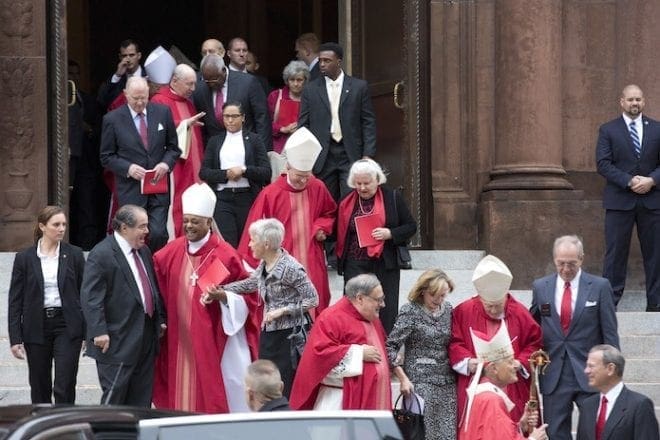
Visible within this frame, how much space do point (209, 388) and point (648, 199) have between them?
4.71 m

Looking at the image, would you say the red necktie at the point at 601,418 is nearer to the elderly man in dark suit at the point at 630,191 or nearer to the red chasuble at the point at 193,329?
the red chasuble at the point at 193,329

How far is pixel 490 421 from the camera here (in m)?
10.6

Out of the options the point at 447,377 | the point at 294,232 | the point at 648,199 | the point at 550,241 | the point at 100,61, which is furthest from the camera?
the point at 100,61

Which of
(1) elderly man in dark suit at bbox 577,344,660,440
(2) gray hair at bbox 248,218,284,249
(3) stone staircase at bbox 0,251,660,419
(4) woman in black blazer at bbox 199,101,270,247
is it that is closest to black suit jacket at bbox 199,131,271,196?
(4) woman in black blazer at bbox 199,101,270,247

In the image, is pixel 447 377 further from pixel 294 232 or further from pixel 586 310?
pixel 294 232

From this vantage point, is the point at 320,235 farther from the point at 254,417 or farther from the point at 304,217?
the point at 254,417

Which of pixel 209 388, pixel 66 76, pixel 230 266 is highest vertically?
→ pixel 66 76

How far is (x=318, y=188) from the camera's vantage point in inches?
551

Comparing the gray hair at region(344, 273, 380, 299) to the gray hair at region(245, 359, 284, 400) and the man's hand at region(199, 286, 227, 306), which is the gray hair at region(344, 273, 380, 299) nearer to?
the man's hand at region(199, 286, 227, 306)

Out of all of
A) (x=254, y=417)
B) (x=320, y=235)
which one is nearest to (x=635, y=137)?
(x=320, y=235)

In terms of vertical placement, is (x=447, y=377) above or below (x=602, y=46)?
below

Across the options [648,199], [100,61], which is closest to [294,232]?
[648,199]

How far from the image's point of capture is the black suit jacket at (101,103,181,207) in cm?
1502

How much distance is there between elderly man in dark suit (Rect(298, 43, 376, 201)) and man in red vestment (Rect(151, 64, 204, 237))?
3.26ft
